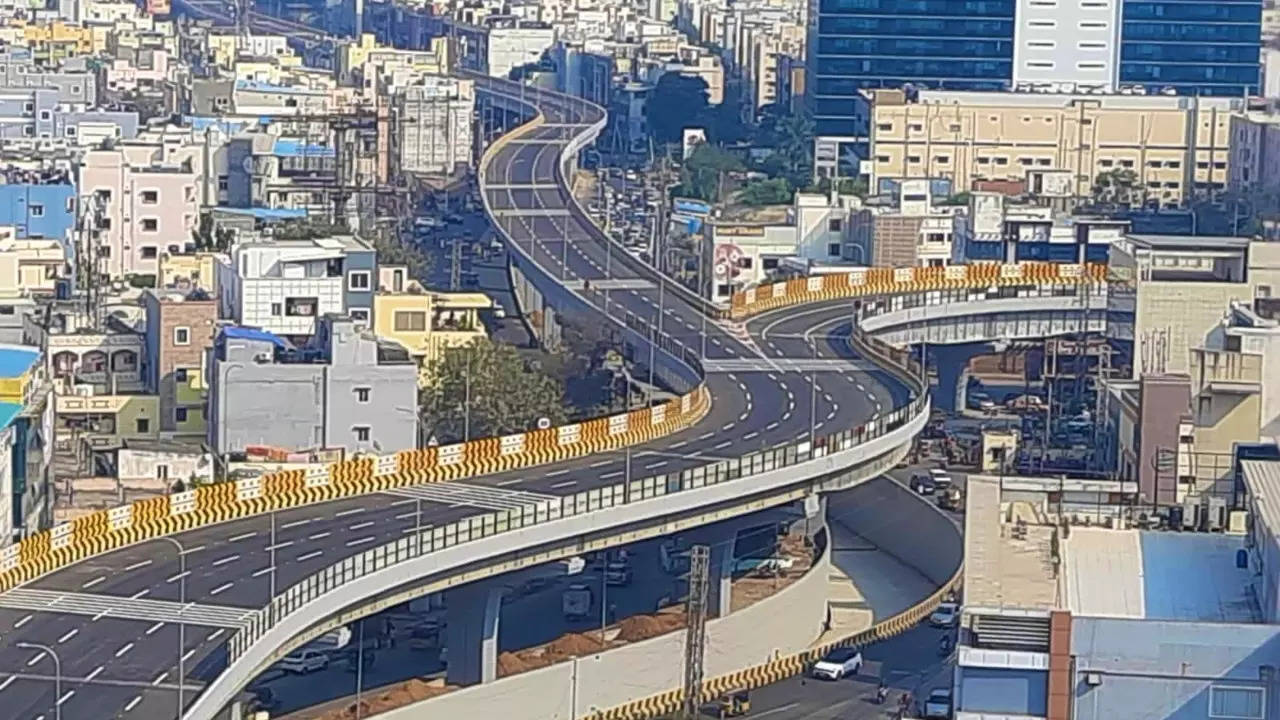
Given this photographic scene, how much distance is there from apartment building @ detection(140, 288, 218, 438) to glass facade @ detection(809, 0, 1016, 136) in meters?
20.6

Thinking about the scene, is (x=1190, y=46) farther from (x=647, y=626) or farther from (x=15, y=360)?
(x=15, y=360)

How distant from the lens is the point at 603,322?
25.0 m

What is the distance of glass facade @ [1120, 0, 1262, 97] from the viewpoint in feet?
136

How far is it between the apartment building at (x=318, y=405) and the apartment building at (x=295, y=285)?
2.31 m

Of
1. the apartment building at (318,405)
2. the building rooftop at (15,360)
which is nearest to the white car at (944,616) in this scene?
the apartment building at (318,405)

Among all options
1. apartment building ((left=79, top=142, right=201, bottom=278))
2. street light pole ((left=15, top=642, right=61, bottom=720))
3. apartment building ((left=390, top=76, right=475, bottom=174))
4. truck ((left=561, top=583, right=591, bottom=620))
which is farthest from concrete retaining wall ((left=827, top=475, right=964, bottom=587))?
apartment building ((left=390, top=76, right=475, bottom=174))

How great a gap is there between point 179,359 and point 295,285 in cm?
189

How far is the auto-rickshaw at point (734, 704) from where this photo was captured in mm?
15492

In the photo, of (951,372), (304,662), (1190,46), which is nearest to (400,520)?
(304,662)

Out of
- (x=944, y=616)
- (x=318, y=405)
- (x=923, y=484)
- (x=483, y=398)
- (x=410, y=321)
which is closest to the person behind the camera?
(x=944, y=616)

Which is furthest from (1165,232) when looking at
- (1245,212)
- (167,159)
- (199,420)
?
(199,420)

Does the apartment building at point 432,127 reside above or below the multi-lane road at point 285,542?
above

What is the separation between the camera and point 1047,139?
1454 inches

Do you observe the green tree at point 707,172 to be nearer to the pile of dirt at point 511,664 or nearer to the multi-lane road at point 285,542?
the multi-lane road at point 285,542
